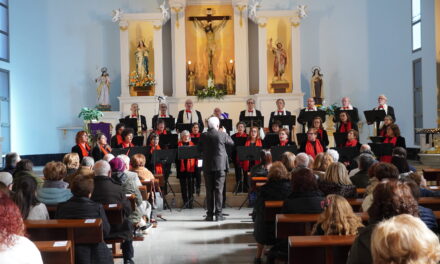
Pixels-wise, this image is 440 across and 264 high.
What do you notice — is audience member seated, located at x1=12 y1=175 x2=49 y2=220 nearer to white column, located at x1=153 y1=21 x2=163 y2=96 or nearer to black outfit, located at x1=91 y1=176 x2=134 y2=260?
black outfit, located at x1=91 y1=176 x2=134 y2=260

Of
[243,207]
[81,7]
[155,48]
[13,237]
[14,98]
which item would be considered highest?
[81,7]

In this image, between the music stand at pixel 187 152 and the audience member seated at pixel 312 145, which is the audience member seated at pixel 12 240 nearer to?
the music stand at pixel 187 152

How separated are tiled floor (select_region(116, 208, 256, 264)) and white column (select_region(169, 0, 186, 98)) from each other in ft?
24.1

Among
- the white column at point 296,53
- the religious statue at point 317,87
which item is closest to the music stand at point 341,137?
the religious statue at point 317,87

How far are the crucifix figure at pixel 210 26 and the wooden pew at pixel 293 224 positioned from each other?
40.5 feet

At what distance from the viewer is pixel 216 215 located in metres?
9.36

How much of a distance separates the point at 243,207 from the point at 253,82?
23.9ft

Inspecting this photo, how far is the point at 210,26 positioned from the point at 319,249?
542 inches

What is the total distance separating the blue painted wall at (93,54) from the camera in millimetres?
16453

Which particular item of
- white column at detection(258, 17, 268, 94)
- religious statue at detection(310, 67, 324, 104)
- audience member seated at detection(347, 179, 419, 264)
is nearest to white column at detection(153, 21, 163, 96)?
white column at detection(258, 17, 268, 94)

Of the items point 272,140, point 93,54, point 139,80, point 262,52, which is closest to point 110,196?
point 272,140

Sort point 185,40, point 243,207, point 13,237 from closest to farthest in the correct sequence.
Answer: point 13,237 < point 243,207 < point 185,40

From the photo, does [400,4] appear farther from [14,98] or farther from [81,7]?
[14,98]

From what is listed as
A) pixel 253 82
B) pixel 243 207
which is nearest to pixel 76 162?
pixel 243 207
